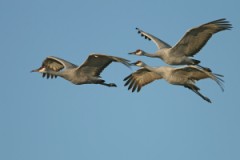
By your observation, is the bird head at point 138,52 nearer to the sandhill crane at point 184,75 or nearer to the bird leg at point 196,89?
the sandhill crane at point 184,75

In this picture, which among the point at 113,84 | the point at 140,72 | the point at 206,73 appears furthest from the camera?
the point at 140,72

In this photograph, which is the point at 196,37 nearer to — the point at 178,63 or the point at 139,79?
the point at 178,63

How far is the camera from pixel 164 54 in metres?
27.4

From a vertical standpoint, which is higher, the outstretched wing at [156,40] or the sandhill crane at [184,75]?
the outstretched wing at [156,40]

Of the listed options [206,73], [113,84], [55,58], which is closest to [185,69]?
[206,73]

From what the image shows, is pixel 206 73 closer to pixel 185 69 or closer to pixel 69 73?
pixel 185 69

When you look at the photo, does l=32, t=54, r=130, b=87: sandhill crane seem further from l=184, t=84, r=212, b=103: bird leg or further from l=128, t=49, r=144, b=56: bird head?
l=184, t=84, r=212, b=103: bird leg

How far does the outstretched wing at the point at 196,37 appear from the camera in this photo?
26172mm

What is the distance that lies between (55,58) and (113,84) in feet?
8.15

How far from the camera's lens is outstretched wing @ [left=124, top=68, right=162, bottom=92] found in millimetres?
30031

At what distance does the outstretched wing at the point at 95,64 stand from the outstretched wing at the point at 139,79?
329 centimetres

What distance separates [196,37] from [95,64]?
361cm

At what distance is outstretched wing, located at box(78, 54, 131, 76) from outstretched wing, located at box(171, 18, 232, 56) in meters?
2.42

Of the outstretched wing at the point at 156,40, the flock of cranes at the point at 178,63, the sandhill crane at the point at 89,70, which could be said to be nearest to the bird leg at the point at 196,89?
the flock of cranes at the point at 178,63
